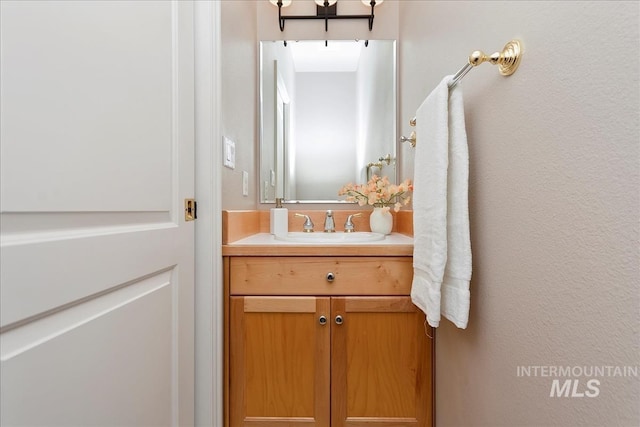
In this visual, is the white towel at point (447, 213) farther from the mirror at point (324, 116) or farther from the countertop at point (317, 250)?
the mirror at point (324, 116)

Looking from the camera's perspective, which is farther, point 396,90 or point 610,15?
point 396,90

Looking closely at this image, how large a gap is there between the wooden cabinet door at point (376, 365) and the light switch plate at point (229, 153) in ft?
2.06

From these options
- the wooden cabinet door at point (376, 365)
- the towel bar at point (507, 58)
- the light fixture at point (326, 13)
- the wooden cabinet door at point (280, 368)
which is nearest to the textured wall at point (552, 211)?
the towel bar at point (507, 58)

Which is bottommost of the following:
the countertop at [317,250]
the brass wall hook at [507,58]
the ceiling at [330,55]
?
the countertop at [317,250]

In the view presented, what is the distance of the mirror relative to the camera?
1.63m

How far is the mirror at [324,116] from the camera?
5.36 ft

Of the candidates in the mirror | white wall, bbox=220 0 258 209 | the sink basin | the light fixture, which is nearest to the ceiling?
the mirror

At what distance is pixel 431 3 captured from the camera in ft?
3.74

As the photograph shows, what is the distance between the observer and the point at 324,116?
5.42 ft

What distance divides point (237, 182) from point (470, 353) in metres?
1.01

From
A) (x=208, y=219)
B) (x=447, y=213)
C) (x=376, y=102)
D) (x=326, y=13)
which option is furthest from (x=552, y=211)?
(x=326, y=13)

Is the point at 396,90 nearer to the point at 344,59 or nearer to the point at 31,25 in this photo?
the point at 344,59

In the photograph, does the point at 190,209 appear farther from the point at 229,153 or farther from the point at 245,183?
the point at 245,183

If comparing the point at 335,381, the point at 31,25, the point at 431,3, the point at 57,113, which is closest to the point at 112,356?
the point at 57,113
